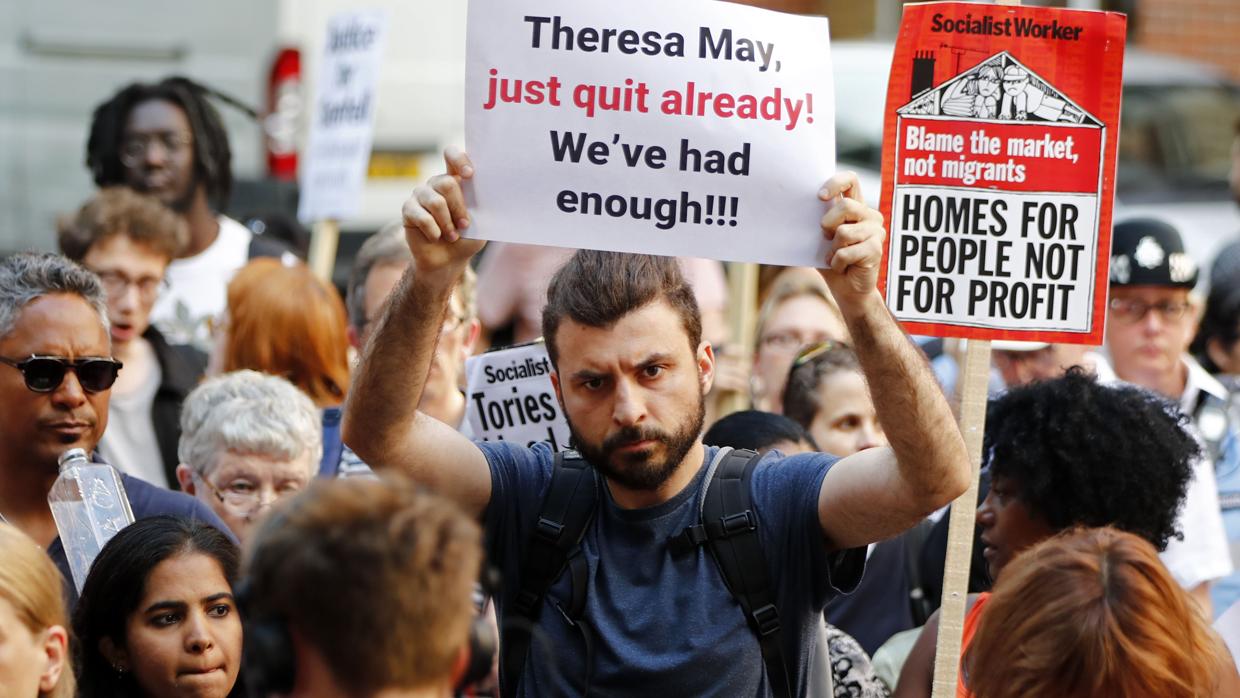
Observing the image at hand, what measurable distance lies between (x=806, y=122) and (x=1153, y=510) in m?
1.45

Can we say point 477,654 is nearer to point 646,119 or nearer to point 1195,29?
point 646,119

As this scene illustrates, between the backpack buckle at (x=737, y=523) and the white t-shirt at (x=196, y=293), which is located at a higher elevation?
the white t-shirt at (x=196, y=293)

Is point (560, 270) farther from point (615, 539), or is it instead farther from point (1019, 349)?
point (1019, 349)

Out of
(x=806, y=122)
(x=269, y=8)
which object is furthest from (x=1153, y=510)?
(x=269, y=8)

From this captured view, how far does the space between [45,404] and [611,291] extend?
1565 millimetres

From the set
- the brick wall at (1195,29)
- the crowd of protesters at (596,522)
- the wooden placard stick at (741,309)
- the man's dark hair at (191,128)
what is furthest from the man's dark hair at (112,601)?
the brick wall at (1195,29)

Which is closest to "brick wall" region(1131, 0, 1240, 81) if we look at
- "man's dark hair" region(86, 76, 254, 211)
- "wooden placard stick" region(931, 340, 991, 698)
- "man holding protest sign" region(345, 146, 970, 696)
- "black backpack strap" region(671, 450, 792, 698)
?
"man's dark hair" region(86, 76, 254, 211)

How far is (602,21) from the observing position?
11.5 ft

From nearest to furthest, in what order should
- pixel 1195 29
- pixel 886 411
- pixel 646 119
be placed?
pixel 886 411
pixel 646 119
pixel 1195 29

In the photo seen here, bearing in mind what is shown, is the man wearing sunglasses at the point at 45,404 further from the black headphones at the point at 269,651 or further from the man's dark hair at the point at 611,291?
the black headphones at the point at 269,651

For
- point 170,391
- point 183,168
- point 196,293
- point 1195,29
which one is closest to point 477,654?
point 170,391

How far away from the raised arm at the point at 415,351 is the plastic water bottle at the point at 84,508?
0.92 metres

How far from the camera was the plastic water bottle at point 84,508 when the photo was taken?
158 inches

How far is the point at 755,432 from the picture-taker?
4.71 metres
